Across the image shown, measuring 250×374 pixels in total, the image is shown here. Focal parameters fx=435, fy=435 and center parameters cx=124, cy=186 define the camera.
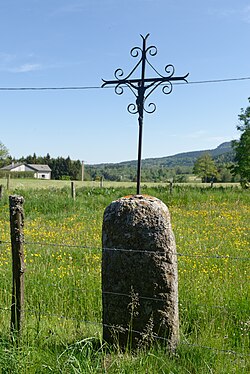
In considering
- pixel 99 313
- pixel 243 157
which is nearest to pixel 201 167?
pixel 243 157

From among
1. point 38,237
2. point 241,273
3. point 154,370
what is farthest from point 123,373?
point 38,237

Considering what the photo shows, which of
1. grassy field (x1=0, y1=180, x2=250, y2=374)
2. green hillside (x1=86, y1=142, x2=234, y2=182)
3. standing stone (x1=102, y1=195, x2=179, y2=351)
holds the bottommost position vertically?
grassy field (x1=0, y1=180, x2=250, y2=374)

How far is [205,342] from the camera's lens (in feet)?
13.3

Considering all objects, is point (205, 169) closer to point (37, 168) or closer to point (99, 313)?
point (37, 168)

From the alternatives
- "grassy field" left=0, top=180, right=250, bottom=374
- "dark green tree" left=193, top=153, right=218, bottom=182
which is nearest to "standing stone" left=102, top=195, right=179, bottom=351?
"grassy field" left=0, top=180, right=250, bottom=374

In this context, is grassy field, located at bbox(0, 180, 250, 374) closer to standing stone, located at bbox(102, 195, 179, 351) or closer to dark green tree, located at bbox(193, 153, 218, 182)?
standing stone, located at bbox(102, 195, 179, 351)

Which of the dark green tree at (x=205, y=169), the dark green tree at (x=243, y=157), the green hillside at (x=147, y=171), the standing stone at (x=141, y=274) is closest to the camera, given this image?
the standing stone at (x=141, y=274)

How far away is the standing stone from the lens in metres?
3.92

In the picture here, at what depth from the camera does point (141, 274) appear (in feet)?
12.9

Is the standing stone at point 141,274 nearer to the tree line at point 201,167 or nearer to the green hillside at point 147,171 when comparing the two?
the tree line at point 201,167

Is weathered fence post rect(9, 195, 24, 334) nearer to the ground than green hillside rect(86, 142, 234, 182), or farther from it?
nearer to the ground

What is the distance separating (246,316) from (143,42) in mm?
3982

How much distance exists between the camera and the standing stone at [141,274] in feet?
12.8

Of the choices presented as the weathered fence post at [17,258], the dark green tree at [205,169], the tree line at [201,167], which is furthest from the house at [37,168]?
the weathered fence post at [17,258]
